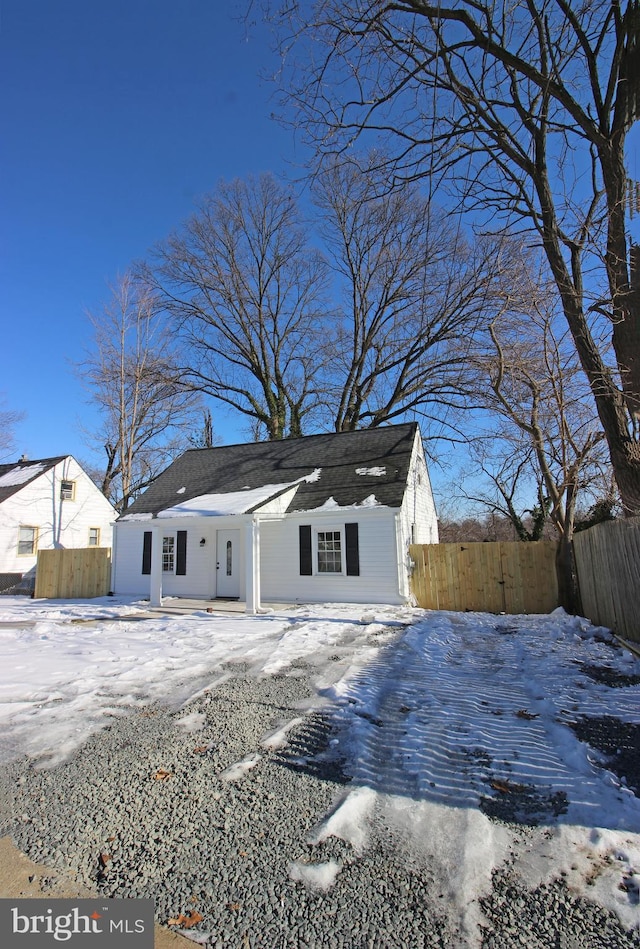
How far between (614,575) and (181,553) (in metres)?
12.4

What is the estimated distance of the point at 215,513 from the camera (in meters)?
13.1

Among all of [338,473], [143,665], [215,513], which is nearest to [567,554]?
[338,473]

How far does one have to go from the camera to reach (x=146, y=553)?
1638 cm

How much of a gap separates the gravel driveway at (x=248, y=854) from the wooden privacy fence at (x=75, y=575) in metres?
14.0

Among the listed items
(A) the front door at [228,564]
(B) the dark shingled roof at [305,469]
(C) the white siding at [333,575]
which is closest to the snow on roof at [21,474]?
(B) the dark shingled roof at [305,469]

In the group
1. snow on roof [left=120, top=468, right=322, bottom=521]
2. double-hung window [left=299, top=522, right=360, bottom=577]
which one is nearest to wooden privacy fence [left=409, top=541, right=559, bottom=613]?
double-hung window [left=299, top=522, right=360, bottom=577]

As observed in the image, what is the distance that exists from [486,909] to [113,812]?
217 centimetres

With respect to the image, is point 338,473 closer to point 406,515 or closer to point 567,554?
point 406,515

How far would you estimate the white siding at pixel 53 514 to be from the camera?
71.3 ft

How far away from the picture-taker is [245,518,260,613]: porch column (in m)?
11.9

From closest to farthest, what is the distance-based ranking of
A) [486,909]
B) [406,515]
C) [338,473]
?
[486,909], [406,515], [338,473]

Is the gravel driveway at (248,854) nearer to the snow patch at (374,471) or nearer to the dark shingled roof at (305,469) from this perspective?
the dark shingled roof at (305,469)

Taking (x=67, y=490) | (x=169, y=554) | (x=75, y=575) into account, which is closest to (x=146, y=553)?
(x=169, y=554)

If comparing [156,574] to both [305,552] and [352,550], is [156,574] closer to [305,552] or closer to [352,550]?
[305,552]
